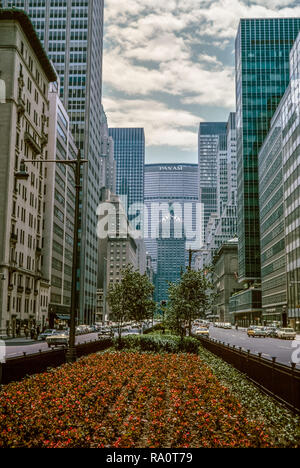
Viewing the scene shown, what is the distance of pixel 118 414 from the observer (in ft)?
36.2

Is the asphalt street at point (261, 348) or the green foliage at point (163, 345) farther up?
the green foliage at point (163, 345)

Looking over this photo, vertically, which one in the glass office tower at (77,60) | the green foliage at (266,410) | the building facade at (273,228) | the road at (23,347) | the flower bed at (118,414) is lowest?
the road at (23,347)

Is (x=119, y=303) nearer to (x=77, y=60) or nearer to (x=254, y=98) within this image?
(x=77, y=60)

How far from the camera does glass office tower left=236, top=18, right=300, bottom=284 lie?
140125mm

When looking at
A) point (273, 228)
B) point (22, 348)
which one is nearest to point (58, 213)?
point (273, 228)

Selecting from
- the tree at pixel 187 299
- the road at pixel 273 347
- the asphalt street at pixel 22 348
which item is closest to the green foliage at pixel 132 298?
the tree at pixel 187 299

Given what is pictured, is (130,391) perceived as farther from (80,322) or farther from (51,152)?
(80,322)

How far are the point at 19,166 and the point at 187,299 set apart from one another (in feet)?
117

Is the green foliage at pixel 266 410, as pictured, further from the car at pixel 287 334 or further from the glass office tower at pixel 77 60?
the glass office tower at pixel 77 60

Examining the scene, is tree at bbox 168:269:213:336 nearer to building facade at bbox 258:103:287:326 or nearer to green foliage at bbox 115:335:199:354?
green foliage at bbox 115:335:199:354

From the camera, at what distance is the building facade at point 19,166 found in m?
66.2

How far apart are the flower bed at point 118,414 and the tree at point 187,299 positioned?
726 inches

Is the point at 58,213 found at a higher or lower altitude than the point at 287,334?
higher

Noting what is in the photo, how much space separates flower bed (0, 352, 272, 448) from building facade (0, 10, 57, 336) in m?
47.3
